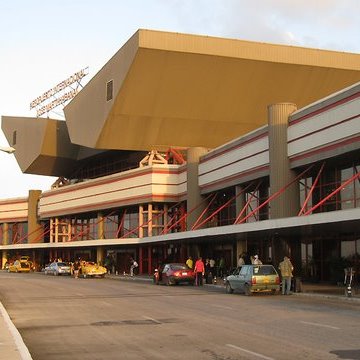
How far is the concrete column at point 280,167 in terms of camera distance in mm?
36625

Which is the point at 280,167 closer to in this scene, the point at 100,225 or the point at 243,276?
the point at 243,276

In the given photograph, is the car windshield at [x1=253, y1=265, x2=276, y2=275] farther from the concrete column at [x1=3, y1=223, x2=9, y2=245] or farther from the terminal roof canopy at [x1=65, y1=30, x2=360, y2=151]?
the concrete column at [x1=3, y1=223, x2=9, y2=245]

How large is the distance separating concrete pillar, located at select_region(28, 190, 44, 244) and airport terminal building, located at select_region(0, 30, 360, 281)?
4942mm

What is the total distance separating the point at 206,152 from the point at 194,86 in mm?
6340

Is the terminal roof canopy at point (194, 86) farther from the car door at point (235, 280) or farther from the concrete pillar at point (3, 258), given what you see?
the concrete pillar at point (3, 258)

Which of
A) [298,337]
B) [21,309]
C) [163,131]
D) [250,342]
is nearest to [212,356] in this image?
[250,342]

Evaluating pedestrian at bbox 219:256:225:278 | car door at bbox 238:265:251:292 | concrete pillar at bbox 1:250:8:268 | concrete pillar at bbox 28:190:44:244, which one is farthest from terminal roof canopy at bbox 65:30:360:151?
concrete pillar at bbox 1:250:8:268

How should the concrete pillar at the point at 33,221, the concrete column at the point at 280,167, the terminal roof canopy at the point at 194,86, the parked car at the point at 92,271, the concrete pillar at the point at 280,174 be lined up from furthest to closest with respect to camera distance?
1. the concrete pillar at the point at 33,221
2. the parked car at the point at 92,271
3. the terminal roof canopy at the point at 194,86
4. the concrete column at the point at 280,167
5. the concrete pillar at the point at 280,174

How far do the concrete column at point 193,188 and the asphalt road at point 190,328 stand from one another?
26.0 meters

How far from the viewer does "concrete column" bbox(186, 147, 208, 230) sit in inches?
2050

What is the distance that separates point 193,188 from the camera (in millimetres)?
52750

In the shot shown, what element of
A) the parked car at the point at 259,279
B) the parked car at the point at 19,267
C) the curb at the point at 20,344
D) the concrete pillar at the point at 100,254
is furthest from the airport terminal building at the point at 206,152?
the curb at the point at 20,344

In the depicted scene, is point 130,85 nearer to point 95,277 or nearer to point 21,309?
point 95,277

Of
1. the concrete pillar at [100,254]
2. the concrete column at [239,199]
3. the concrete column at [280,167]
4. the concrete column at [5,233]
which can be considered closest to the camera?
the concrete column at [280,167]
